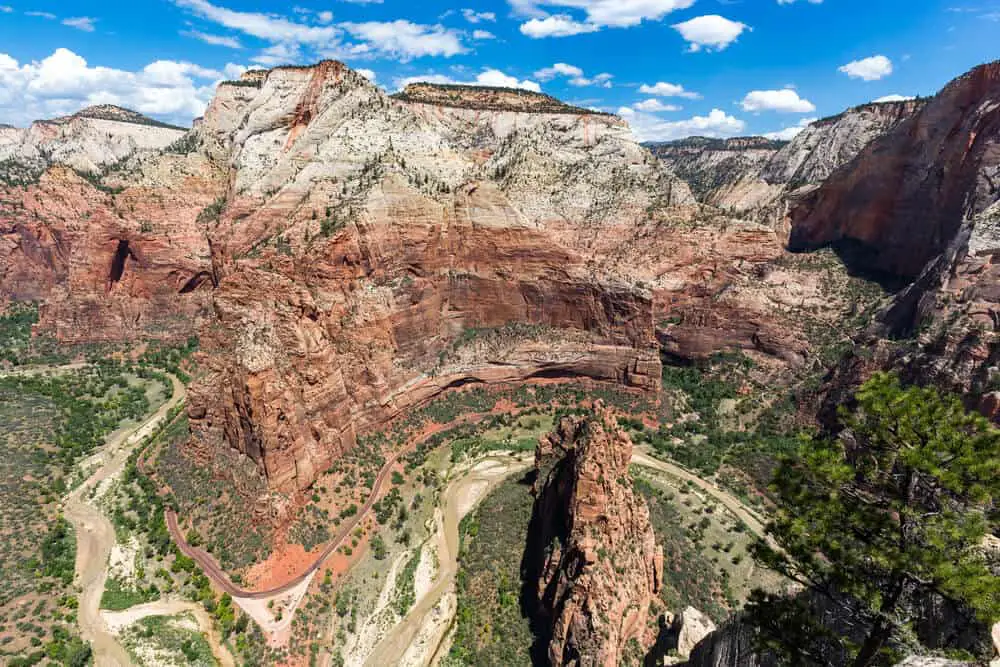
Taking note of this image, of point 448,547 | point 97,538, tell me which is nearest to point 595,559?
point 448,547

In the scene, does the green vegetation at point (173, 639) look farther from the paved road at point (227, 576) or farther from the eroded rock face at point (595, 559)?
the eroded rock face at point (595, 559)

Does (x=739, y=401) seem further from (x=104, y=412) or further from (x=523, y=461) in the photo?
(x=104, y=412)

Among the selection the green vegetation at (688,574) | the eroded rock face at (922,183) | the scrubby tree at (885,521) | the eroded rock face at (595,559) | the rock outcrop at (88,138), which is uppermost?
the rock outcrop at (88,138)

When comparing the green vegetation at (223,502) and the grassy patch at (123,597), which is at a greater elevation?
the green vegetation at (223,502)

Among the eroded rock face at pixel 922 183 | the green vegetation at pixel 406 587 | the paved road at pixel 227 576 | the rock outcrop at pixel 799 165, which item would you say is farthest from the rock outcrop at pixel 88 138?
the eroded rock face at pixel 922 183

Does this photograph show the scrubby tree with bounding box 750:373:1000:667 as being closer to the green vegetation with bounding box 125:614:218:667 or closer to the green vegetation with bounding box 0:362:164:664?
the green vegetation with bounding box 125:614:218:667

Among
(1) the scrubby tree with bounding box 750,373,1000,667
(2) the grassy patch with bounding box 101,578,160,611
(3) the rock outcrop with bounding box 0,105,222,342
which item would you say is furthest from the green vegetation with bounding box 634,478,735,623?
(3) the rock outcrop with bounding box 0,105,222,342

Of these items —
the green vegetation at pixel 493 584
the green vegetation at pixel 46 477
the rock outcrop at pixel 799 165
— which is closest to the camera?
the green vegetation at pixel 493 584
